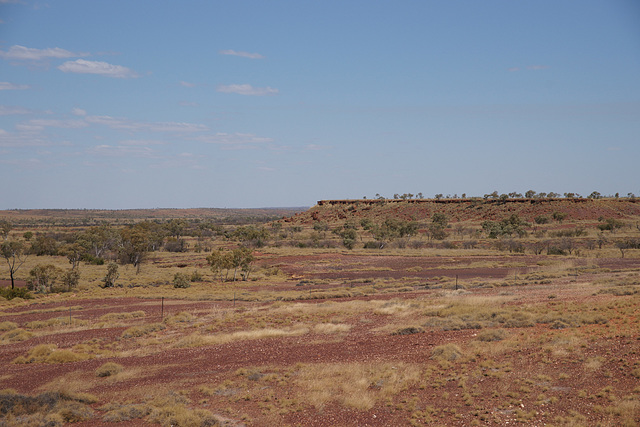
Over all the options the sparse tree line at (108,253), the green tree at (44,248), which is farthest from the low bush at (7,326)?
the green tree at (44,248)

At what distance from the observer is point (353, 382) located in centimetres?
1527

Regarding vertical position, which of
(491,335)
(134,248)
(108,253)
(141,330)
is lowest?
(141,330)

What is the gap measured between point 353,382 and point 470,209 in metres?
115

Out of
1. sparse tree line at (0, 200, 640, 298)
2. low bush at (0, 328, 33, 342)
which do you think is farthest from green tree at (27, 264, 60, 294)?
low bush at (0, 328, 33, 342)

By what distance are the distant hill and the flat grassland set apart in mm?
73359

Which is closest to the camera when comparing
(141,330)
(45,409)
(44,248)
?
(45,409)

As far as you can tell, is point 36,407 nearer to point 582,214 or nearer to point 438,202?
point 582,214

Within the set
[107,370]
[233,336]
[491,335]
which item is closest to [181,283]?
[233,336]

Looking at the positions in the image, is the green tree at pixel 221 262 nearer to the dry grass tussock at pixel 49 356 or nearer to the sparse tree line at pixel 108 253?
the sparse tree line at pixel 108 253

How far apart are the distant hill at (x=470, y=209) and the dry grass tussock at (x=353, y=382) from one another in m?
101

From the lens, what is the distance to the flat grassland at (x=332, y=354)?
42.9ft

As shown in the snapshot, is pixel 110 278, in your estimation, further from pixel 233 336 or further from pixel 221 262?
pixel 233 336

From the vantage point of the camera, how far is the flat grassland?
42.9 ft

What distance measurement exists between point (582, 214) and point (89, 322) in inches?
4202
